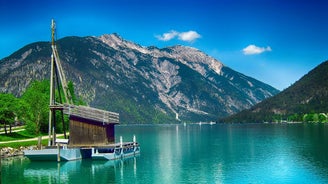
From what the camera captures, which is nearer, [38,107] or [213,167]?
[213,167]

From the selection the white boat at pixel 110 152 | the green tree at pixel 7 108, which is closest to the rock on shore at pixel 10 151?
the green tree at pixel 7 108

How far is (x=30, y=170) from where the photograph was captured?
242 ft

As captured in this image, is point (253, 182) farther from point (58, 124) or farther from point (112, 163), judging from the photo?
point (58, 124)

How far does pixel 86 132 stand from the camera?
8656 cm

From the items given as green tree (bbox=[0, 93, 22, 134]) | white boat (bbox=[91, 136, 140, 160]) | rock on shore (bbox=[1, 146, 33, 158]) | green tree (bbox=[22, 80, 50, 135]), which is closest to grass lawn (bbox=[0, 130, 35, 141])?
green tree (bbox=[0, 93, 22, 134])

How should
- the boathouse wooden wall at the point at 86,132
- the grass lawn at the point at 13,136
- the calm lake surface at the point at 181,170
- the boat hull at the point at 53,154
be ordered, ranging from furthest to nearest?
the grass lawn at the point at 13,136 < the boathouse wooden wall at the point at 86,132 < the boat hull at the point at 53,154 < the calm lake surface at the point at 181,170

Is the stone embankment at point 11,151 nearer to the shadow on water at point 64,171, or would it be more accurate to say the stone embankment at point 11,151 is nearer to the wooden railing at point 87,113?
the shadow on water at point 64,171

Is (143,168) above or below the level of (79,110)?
below

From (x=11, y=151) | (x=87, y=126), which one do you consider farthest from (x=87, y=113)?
(x=11, y=151)

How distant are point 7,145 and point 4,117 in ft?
43.2

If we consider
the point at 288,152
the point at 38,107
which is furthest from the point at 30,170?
the point at 288,152

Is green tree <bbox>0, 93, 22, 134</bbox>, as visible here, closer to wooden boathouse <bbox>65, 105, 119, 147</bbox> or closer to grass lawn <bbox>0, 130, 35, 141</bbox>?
grass lawn <bbox>0, 130, 35, 141</bbox>

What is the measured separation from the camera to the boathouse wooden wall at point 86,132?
281 ft

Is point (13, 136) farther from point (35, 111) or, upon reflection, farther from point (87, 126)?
point (87, 126)
